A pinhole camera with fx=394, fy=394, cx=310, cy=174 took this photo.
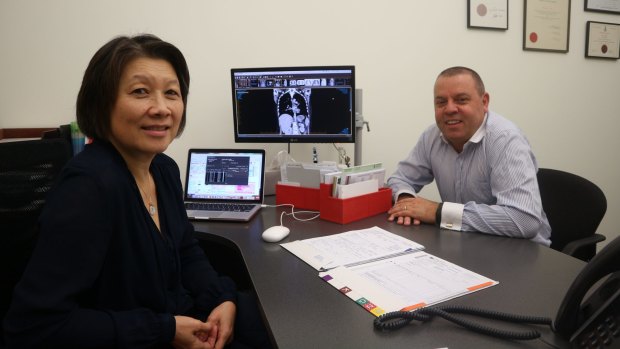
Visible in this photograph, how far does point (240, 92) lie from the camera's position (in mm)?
1841

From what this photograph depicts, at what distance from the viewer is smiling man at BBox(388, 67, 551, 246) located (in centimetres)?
131

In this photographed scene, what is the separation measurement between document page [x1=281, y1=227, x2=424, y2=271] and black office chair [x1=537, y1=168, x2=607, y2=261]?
2.41 feet

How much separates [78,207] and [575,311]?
916mm

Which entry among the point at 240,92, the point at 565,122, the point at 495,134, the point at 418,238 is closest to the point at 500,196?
the point at 495,134

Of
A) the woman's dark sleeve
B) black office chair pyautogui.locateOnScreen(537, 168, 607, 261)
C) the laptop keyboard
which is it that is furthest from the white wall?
the woman's dark sleeve

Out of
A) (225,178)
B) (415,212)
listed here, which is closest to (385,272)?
(415,212)

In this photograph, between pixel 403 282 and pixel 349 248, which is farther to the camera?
pixel 349 248

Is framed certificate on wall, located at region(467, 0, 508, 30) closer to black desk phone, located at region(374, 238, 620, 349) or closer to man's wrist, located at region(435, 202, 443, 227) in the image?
man's wrist, located at region(435, 202, 443, 227)

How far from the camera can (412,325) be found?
0.72 meters

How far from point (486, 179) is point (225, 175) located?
1.09 meters

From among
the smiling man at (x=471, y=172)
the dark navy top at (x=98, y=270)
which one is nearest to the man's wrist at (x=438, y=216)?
the smiling man at (x=471, y=172)

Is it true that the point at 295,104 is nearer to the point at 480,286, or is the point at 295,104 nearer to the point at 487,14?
the point at 480,286

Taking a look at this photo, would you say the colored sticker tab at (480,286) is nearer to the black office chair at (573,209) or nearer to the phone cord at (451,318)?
the phone cord at (451,318)

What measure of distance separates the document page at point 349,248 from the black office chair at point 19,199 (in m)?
0.68
